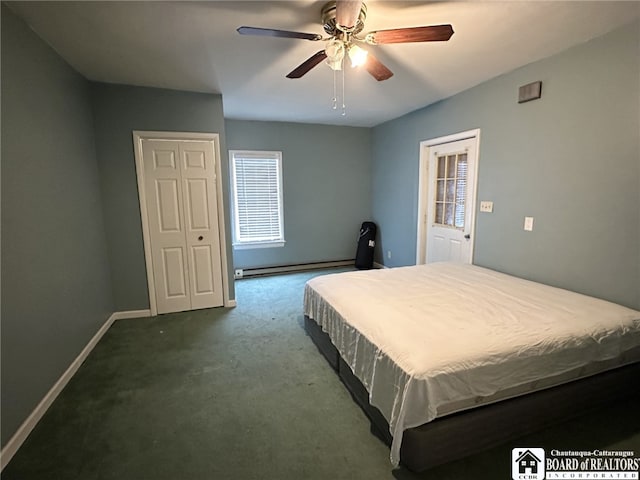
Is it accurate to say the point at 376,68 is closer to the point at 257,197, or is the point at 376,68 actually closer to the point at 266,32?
the point at 266,32

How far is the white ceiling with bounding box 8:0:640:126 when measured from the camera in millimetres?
1907

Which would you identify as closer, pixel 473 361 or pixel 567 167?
pixel 473 361

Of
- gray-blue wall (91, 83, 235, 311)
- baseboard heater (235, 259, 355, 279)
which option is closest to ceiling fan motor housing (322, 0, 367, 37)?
gray-blue wall (91, 83, 235, 311)

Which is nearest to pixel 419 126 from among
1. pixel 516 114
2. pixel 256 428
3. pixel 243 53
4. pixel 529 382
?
pixel 516 114

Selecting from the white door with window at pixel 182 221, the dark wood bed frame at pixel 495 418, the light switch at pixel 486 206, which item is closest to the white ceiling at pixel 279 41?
the white door with window at pixel 182 221

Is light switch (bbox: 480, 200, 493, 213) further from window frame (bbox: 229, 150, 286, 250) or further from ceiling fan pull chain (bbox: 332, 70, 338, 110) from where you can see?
window frame (bbox: 229, 150, 286, 250)

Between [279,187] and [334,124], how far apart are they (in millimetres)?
1443

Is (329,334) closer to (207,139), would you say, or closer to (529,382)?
(529,382)

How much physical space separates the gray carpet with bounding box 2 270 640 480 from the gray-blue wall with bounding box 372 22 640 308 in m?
1.10

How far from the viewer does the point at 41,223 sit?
2115 millimetres

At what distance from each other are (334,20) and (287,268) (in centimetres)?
403

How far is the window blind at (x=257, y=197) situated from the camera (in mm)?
5004

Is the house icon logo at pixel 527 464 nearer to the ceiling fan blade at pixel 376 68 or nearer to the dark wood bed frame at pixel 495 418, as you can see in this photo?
the dark wood bed frame at pixel 495 418

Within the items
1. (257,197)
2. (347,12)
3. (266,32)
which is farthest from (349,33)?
(257,197)
